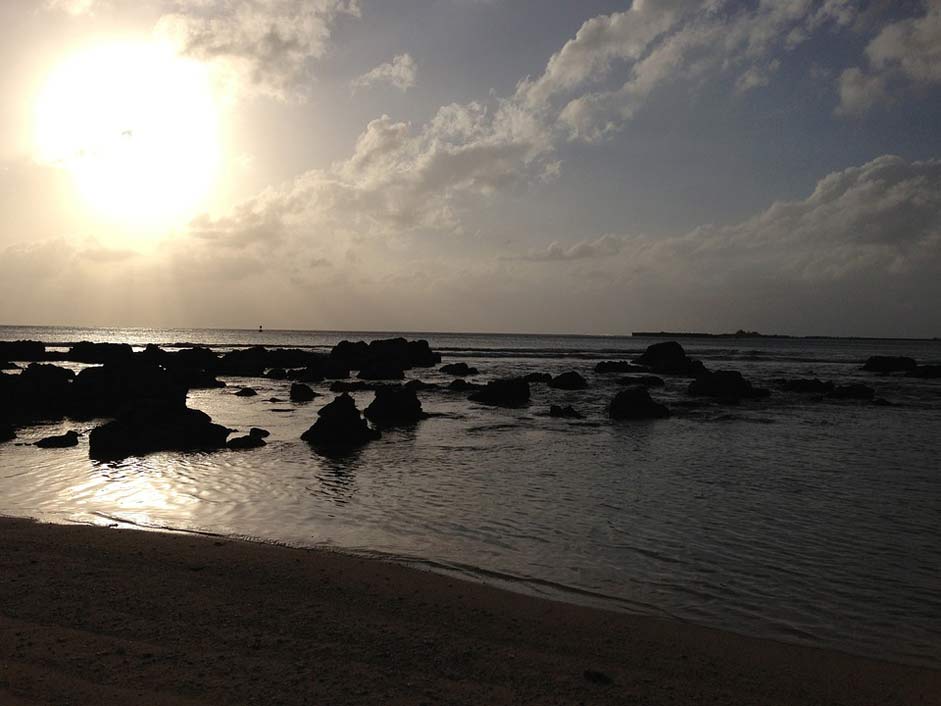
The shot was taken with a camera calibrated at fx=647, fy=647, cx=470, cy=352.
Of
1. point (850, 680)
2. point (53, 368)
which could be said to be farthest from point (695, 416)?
point (53, 368)

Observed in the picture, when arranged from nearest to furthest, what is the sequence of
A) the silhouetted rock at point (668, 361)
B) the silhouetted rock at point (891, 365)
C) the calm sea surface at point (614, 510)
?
the calm sea surface at point (614, 510), the silhouetted rock at point (668, 361), the silhouetted rock at point (891, 365)

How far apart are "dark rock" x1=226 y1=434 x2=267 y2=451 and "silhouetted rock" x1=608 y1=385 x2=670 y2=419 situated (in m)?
16.7

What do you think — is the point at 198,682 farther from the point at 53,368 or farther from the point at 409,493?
the point at 53,368

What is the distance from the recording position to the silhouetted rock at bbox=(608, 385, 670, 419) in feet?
101

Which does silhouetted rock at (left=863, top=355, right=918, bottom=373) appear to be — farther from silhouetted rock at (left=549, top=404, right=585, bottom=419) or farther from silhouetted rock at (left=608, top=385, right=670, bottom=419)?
silhouetted rock at (left=549, top=404, right=585, bottom=419)

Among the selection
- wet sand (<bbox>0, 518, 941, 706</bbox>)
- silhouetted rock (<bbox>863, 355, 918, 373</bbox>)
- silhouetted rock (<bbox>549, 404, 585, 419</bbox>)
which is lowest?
silhouetted rock (<bbox>549, 404, 585, 419</bbox>)

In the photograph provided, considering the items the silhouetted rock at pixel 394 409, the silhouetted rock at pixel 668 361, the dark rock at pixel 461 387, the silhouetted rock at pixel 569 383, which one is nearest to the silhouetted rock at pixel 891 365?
the silhouetted rock at pixel 668 361

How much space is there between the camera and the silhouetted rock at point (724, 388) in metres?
43.3

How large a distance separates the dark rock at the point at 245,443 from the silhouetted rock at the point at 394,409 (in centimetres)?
735

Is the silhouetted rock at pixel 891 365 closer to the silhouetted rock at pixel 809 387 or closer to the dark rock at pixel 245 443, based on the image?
the silhouetted rock at pixel 809 387

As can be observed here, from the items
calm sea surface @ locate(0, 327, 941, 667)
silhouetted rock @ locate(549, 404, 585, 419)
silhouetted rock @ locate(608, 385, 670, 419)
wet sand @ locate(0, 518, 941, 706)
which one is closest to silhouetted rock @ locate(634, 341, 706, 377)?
silhouetted rock @ locate(608, 385, 670, 419)

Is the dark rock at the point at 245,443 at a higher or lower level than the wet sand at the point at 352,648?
lower

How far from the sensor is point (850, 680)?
6441mm

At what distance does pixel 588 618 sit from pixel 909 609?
14.2ft
